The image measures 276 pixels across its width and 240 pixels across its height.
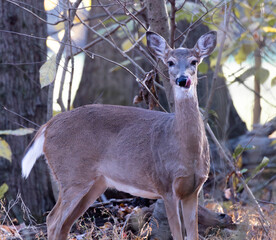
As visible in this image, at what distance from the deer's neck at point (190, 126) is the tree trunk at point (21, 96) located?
9.30 ft

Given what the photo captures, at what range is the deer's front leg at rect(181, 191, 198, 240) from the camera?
4359 millimetres

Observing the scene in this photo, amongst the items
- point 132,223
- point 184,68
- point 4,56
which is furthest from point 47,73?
point 4,56

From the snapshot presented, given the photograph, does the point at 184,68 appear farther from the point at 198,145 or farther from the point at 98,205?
the point at 98,205

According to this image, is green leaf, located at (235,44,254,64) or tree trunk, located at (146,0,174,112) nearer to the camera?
green leaf, located at (235,44,254,64)

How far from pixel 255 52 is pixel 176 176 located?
2153 mm

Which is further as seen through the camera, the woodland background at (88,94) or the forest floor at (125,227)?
the woodland background at (88,94)

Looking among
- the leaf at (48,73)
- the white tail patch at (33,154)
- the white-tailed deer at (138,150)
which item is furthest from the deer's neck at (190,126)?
the white tail patch at (33,154)

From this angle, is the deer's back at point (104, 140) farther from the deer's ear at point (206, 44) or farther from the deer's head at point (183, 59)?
the deer's ear at point (206, 44)

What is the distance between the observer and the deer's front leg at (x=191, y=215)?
172 inches

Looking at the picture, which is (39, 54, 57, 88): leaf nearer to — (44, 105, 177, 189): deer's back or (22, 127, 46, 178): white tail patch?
(44, 105, 177, 189): deer's back

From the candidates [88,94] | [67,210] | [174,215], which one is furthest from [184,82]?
[88,94]

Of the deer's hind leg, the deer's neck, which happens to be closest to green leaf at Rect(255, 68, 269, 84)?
the deer's neck

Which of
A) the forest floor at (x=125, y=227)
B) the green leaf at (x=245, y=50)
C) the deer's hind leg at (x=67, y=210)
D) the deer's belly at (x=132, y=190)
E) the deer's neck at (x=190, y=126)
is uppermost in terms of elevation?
the green leaf at (x=245, y=50)

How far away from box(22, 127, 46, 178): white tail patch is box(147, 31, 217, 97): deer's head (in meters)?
1.42
